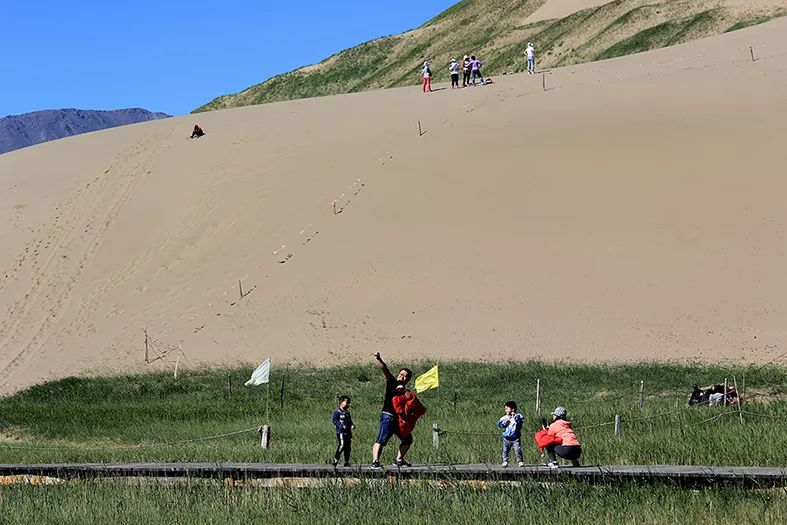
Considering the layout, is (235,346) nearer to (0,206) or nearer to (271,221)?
(271,221)

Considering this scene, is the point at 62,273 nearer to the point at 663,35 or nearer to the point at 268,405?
the point at 268,405

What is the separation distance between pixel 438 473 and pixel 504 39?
2319 inches

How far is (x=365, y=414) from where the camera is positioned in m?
27.9

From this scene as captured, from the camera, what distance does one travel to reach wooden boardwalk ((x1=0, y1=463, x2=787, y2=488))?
579 inches

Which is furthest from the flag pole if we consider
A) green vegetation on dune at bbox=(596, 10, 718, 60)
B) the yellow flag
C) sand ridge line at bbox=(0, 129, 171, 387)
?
green vegetation on dune at bbox=(596, 10, 718, 60)

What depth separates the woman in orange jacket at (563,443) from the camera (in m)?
16.7

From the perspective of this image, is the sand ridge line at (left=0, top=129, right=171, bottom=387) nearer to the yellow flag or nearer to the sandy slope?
the sandy slope

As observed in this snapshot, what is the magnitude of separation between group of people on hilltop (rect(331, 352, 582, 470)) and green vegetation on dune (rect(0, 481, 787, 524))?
1.72 metres

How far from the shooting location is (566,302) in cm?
3447

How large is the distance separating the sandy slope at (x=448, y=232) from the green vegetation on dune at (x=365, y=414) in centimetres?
194

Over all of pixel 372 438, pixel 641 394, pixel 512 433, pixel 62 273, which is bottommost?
pixel 641 394

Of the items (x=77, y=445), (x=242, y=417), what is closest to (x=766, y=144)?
(x=242, y=417)

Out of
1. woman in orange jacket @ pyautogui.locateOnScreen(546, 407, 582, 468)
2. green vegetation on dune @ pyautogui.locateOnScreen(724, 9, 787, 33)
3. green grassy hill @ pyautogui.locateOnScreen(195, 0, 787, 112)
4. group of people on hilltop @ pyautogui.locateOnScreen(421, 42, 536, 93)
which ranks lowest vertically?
woman in orange jacket @ pyautogui.locateOnScreen(546, 407, 582, 468)

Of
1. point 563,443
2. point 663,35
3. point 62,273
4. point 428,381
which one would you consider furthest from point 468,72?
point 563,443
